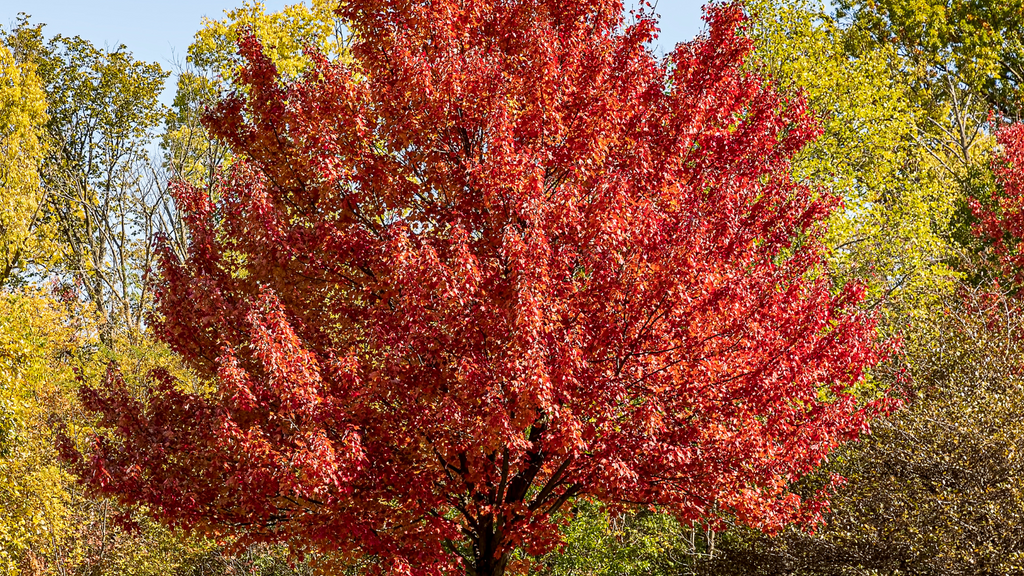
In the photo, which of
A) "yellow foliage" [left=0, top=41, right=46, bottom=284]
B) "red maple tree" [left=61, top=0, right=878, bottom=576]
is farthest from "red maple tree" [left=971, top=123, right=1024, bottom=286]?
"yellow foliage" [left=0, top=41, right=46, bottom=284]

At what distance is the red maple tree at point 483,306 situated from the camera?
24.6ft

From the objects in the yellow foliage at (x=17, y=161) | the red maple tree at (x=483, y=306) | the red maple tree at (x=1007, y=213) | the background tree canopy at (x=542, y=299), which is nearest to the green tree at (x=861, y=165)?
the background tree canopy at (x=542, y=299)

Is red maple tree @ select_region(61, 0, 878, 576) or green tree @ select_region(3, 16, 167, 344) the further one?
green tree @ select_region(3, 16, 167, 344)

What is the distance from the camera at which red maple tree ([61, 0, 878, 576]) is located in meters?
7.49

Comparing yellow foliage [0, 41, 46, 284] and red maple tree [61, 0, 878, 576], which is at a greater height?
yellow foliage [0, 41, 46, 284]

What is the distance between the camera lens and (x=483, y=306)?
7.53 meters

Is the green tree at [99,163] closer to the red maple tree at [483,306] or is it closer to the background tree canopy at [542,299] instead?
the background tree canopy at [542,299]

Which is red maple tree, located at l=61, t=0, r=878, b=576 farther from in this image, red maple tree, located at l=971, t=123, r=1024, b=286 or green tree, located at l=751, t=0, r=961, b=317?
red maple tree, located at l=971, t=123, r=1024, b=286

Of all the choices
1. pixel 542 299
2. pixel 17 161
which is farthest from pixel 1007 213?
pixel 17 161

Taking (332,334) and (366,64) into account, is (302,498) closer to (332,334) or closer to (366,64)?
(332,334)

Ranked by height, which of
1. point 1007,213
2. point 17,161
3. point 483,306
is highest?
point 1007,213

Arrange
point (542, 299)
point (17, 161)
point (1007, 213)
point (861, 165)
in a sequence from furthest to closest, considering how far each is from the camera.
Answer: point (1007, 213) → point (17, 161) → point (861, 165) → point (542, 299)

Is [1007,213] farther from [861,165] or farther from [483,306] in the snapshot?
[483,306]

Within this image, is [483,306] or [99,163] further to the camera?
[99,163]
